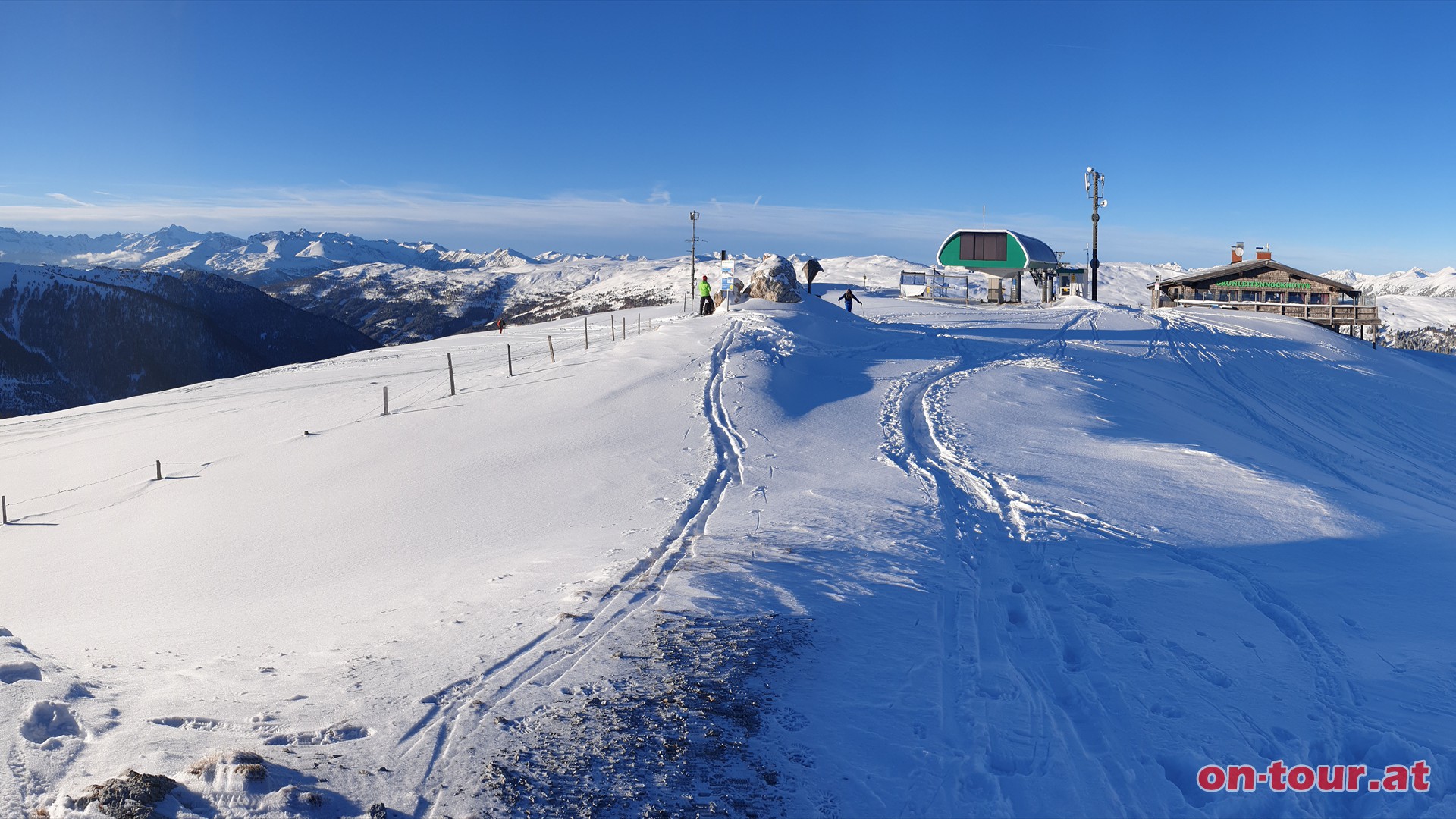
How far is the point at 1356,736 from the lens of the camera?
5.19 m

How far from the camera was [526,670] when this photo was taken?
579cm

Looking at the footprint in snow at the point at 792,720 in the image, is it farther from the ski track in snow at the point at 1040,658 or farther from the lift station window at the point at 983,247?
the lift station window at the point at 983,247

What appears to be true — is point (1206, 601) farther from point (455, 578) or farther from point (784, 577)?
point (455, 578)

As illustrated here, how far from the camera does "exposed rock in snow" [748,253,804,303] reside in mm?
29922

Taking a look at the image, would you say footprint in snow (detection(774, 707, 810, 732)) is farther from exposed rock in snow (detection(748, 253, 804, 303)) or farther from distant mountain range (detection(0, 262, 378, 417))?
distant mountain range (detection(0, 262, 378, 417))

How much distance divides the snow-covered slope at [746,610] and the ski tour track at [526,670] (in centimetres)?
4

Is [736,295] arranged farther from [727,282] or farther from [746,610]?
[746,610]

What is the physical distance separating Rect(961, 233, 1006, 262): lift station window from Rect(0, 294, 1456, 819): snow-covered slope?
37.0m

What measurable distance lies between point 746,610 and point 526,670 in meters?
2.04

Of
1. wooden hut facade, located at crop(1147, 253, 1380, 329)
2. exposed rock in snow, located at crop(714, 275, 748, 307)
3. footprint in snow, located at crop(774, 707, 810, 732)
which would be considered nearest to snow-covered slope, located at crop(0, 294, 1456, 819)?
footprint in snow, located at crop(774, 707, 810, 732)

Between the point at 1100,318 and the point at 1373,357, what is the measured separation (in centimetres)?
1001

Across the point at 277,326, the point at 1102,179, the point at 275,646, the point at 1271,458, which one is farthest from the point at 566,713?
the point at 277,326

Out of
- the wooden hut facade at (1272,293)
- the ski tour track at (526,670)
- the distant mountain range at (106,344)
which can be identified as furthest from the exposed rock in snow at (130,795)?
the distant mountain range at (106,344)

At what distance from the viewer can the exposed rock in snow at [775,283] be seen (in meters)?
29.9
